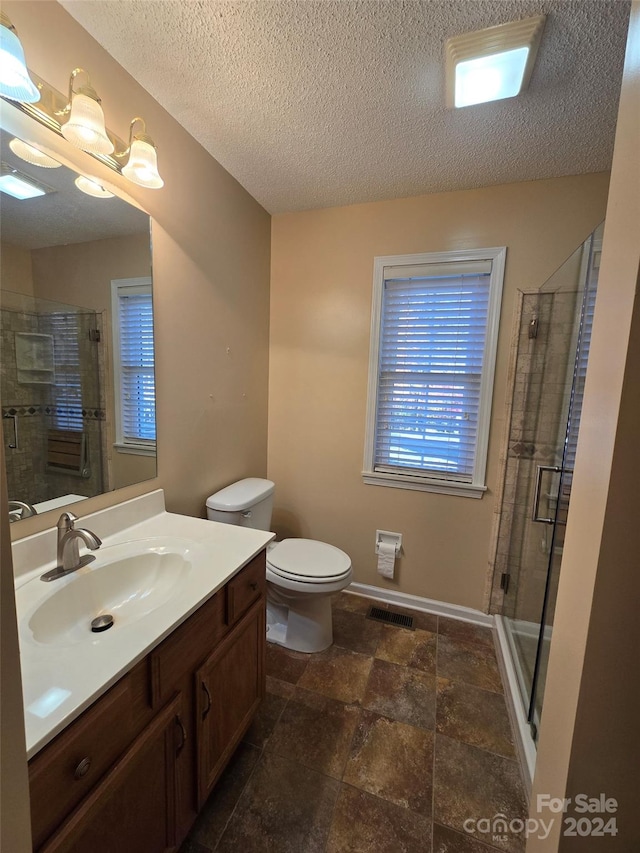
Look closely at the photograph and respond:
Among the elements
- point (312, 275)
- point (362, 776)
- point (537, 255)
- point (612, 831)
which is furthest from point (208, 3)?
point (362, 776)

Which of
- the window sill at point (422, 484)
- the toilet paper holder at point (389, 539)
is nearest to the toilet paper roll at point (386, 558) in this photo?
the toilet paper holder at point (389, 539)

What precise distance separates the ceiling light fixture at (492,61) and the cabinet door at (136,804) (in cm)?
208

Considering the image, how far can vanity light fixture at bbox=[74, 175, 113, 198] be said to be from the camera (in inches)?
43.7

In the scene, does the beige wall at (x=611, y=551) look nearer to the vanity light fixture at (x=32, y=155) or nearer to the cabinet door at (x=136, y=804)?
the cabinet door at (x=136, y=804)

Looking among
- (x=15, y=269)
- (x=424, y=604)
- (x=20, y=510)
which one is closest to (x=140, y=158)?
(x=15, y=269)

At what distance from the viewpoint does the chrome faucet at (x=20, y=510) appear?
98 cm

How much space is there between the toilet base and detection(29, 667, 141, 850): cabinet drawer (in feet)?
3.52

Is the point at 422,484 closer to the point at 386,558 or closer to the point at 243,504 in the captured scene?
the point at 386,558

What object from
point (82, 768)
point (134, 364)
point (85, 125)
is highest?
point (85, 125)

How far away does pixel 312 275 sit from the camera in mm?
2225

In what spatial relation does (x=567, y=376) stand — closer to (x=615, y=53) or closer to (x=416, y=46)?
(x=615, y=53)

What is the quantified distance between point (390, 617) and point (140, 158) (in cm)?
252

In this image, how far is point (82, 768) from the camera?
25.1 inches

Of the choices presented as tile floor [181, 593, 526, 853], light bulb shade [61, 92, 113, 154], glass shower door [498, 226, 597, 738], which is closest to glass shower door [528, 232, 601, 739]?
glass shower door [498, 226, 597, 738]
